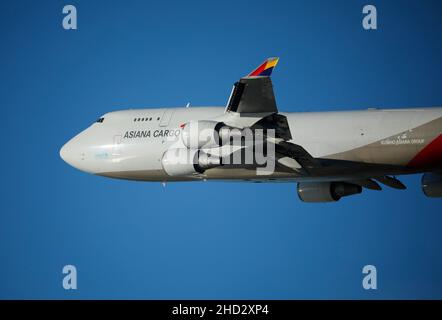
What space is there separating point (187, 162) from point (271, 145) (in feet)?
9.76

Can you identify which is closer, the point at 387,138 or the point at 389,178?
the point at 387,138

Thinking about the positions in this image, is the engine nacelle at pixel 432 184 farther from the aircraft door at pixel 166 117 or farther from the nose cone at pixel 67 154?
the nose cone at pixel 67 154

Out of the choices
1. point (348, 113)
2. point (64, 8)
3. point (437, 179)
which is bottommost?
point (437, 179)

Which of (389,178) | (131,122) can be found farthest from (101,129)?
(389,178)

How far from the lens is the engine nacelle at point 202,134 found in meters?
29.5

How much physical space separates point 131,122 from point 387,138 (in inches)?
413

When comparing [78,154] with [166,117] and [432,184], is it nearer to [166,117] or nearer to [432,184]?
[166,117]

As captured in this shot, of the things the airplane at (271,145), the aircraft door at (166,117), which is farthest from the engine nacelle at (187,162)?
the aircraft door at (166,117)

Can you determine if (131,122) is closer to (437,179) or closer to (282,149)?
(282,149)

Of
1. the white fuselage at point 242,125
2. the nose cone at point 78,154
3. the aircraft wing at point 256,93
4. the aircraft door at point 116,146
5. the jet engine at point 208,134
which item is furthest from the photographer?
the nose cone at point 78,154

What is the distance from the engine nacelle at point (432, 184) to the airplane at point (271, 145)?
0.04 m

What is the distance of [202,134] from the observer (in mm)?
29672

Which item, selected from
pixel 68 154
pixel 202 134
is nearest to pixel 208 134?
pixel 202 134

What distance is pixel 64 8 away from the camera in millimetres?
39750
